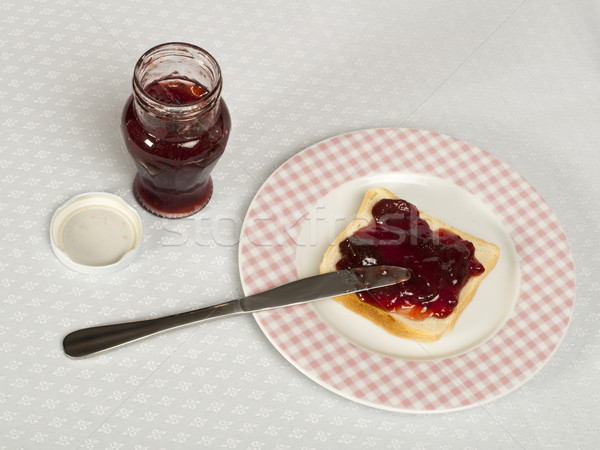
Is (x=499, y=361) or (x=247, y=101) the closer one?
(x=499, y=361)

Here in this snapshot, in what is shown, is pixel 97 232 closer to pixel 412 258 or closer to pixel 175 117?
pixel 175 117

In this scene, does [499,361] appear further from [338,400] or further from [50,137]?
[50,137]

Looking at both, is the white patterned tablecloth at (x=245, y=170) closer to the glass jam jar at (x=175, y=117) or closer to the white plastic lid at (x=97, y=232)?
the white plastic lid at (x=97, y=232)

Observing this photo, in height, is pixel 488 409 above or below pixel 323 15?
below

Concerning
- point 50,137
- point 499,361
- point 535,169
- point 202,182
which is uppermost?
point 535,169

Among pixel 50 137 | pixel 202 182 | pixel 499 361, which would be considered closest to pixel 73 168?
pixel 50 137

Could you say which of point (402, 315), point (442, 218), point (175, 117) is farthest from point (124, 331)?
point (442, 218)

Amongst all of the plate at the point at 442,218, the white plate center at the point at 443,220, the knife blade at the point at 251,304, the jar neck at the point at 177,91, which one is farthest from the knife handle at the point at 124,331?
the jar neck at the point at 177,91
